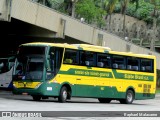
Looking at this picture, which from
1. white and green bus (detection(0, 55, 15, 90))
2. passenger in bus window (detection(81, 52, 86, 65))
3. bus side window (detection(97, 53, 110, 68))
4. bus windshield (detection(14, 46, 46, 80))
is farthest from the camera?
white and green bus (detection(0, 55, 15, 90))

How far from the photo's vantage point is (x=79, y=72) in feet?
88.5

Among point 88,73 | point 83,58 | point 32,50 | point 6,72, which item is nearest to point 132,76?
point 88,73

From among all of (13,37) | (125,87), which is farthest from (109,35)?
(125,87)

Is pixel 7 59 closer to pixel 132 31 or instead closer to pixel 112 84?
pixel 112 84

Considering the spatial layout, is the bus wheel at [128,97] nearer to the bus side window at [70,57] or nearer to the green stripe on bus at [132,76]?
the green stripe on bus at [132,76]

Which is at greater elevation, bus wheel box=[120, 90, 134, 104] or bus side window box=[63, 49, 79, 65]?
bus side window box=[63, 49, 79, 65]

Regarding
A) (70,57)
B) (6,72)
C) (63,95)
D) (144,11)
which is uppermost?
(144,11)

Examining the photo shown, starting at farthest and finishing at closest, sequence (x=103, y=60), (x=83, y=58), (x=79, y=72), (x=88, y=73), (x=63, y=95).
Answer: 1. (x=103, y=60)
2. (x=88, y=73)
3. (x=83, y=58)
4. (x=79, y=72)
5. (x=63, y=95)

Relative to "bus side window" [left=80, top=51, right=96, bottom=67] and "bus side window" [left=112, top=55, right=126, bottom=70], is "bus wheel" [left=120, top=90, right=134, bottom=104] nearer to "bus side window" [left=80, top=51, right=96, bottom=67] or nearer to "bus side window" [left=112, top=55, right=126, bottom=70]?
"bus side window" [left=112, top=55, right=126, bottom=70]

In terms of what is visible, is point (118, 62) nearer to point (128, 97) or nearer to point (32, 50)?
point (128, 97)

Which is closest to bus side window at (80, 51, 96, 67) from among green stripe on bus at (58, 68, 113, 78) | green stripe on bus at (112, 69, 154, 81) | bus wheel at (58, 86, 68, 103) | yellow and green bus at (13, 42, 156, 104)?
yellow and green bus at (13, 42, 156, 104)

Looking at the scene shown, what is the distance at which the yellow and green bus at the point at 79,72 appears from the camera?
25500 millimetres

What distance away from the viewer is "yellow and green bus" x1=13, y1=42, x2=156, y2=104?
25.5 metres

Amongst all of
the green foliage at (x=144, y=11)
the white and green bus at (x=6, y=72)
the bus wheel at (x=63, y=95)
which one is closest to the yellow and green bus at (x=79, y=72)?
the bus wheel at (x=63, y=95)
